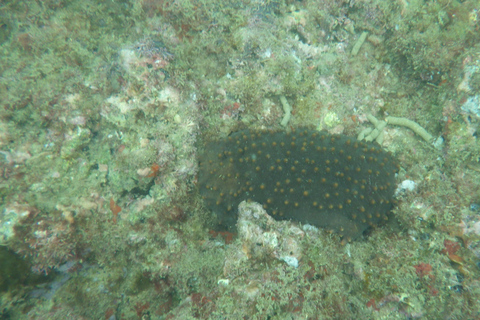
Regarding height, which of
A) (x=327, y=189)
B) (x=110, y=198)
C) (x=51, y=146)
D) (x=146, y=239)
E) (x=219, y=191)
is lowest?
(x=146, y=239)

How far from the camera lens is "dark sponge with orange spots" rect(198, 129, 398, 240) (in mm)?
2746

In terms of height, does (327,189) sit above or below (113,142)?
above

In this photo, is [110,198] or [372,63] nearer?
[110,198]

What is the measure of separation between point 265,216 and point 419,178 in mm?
2080

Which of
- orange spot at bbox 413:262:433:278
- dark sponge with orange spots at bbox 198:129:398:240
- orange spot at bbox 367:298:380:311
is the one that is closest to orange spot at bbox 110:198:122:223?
dark sponge with orange spots at bbox 198:129:398:240

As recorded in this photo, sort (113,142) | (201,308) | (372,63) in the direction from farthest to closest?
(372,63), (113,142), (201,308)

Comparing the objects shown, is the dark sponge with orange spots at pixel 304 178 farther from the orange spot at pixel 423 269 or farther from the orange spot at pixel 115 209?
the orange spot at pixel 115 209

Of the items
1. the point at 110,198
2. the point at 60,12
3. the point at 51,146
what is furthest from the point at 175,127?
the point at 60,12

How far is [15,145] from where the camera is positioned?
10.6 feet

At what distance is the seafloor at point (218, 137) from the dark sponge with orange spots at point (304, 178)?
0.18 meters

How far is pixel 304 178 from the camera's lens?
9.18 ft

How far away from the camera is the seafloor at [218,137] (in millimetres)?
2391

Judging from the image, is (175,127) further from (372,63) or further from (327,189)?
(372,63)

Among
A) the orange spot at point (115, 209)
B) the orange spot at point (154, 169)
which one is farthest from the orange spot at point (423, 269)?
the orange spot at point (115, 209)
